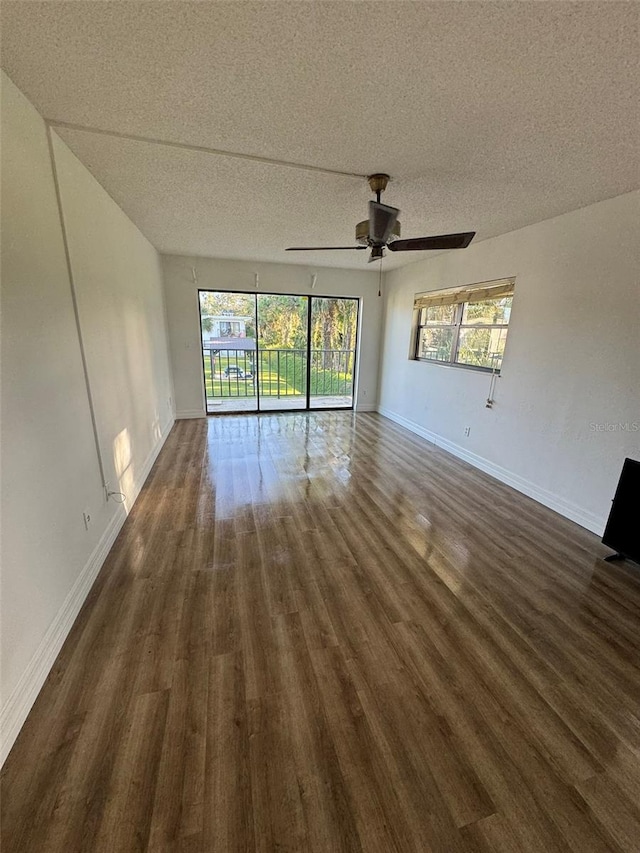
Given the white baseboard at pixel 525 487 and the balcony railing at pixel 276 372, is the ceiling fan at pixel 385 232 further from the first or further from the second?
the balcony railing at pixel 276 372

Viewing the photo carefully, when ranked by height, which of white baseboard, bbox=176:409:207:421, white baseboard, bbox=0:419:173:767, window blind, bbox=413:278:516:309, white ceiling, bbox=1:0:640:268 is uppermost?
white ceiling, bbox=1:0:640:268

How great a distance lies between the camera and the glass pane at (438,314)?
4.21 metres

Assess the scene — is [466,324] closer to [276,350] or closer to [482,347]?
[482,347]

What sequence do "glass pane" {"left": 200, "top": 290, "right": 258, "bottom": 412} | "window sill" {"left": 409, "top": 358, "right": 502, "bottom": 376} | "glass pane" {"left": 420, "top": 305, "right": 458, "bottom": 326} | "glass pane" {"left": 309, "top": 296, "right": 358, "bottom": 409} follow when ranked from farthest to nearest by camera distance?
"glass pane" {"left": 309, "top": 296, "right": 358, "bottom": 409} < "glass pane" {"left": 200, "top": 290, "right": 258, "bottom": 412} < "glass pane" {"left": 420, "top": 305, "right": 458, "bottom": 326} < "window sill" {"left": 409, "top": 358, "right": 502, "bottom": 376}

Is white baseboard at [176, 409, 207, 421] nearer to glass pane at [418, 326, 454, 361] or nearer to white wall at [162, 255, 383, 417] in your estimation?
white wall at [162, 255, 383, 417]

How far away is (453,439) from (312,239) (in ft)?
9.72

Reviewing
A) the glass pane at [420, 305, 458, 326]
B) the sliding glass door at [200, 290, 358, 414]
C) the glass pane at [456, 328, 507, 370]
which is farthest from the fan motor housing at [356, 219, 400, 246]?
the sliding glass door at [200, 290, 358, 414]

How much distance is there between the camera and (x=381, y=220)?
220 cm

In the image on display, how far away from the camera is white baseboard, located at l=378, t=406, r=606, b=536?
263 cm

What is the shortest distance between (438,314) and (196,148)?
3456 millimetres

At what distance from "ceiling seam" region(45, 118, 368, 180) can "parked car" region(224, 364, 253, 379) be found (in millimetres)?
3927

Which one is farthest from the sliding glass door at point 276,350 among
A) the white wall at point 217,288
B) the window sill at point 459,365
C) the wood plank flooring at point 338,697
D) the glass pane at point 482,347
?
the wood plank flooring at point 338,697

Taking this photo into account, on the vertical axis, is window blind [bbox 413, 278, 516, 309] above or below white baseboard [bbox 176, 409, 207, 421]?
above

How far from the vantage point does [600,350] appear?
2508 mm
